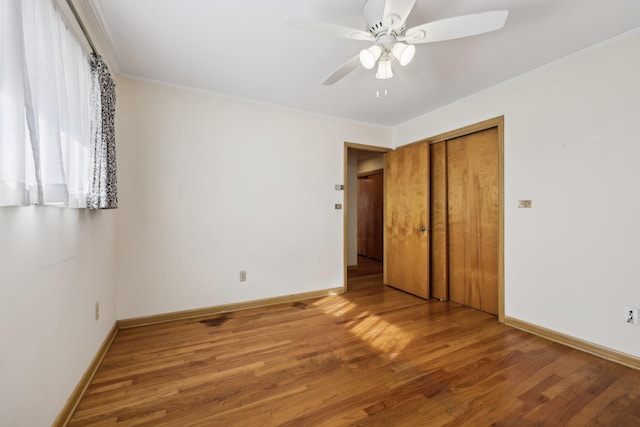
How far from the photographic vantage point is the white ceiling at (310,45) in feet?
5.48

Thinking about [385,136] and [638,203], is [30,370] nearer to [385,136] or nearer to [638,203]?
[638,203]

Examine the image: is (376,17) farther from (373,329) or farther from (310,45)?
(373,329)

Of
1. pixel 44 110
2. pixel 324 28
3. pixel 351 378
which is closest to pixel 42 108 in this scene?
pixel 44 110

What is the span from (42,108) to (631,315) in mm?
3741

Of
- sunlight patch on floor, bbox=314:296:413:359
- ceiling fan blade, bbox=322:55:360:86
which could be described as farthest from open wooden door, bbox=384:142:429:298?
ceiling fan blade, bbox=322:55:360:86

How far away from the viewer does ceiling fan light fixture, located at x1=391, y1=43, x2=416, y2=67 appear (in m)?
1.54

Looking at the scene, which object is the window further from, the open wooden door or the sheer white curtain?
the open wooden door

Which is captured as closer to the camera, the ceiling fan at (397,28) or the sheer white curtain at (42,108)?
the sheer white curtain at (42,108)

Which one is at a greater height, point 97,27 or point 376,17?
point 97,27

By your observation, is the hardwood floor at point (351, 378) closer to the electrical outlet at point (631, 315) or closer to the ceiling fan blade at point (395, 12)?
the electrical outlet at point (631, 315)

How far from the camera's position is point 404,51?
1.56 m

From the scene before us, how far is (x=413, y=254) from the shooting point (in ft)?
11.8

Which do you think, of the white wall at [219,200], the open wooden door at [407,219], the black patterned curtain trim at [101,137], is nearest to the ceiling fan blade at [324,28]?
the black patterned curtain trim at [101,137]

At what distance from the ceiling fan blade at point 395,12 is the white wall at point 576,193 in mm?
1833
